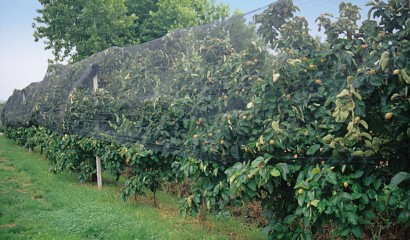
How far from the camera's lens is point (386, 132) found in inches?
90.0

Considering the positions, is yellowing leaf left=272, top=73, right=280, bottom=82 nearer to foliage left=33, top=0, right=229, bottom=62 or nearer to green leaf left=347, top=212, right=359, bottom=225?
green leaf left=347, top=212, right=359, bottom=225

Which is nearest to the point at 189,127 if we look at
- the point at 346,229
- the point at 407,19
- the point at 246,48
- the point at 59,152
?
the point at 246,48

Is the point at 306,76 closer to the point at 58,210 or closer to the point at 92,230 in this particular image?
the point at 92,230

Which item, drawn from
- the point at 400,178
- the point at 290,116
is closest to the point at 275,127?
the point at 290,116

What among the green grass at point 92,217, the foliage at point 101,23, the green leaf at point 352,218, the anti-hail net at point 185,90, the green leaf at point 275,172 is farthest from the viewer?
the foliage at point 101,23

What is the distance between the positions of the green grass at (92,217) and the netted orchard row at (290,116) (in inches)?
15.8

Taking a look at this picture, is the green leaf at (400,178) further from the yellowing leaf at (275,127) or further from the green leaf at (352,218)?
the yellowing leaf at (275,127)

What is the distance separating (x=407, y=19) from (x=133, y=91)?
353 centimetres

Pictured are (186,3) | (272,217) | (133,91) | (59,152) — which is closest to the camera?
(272,217)

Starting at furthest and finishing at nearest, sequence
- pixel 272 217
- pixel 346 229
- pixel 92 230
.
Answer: pixel 92 230 → pixel 272 217 → pixel 346 229

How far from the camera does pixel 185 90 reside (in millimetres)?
4062

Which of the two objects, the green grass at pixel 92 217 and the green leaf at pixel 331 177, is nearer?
the green leaf at pixel 331 177

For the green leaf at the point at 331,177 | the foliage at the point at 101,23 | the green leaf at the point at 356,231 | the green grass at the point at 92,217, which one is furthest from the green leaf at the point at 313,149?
the foliage at the point at 101,23

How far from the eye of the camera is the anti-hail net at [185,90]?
3105mm
